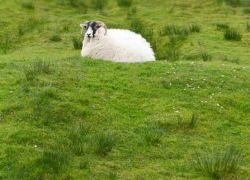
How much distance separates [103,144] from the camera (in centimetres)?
675

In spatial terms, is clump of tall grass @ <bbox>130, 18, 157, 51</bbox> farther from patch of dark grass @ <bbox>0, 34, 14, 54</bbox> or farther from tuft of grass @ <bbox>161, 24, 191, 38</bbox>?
patch of dark grass @ <bbox>0, 34, 14, 54</bbox>

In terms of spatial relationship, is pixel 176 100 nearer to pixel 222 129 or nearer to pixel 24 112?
pixel 222 129

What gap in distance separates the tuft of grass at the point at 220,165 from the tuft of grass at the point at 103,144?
106 centimetres

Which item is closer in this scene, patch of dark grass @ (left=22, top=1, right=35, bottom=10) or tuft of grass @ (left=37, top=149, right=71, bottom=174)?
tuft of grass @ (left=37, top=149, right=71, bottom=174)

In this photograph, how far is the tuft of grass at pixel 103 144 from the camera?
6727 mm

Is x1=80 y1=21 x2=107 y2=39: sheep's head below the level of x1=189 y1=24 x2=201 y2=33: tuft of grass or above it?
above

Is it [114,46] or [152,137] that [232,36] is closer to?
[114,46]

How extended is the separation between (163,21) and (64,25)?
9.40ft

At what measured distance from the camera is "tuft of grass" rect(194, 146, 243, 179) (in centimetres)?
616

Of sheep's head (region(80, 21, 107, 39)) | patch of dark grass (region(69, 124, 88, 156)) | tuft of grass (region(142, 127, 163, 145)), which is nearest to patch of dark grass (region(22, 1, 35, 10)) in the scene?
sheep's head (region(80, 21, 107, 39))

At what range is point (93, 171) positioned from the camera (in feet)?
20.6

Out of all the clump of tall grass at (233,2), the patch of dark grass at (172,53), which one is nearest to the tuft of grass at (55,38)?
the patch of dark grass at (172,53)

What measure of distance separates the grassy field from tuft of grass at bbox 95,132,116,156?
12 millimetres

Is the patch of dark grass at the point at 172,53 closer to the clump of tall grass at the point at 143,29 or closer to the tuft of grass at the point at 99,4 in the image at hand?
the clump of tall grass at the point at 143,29
